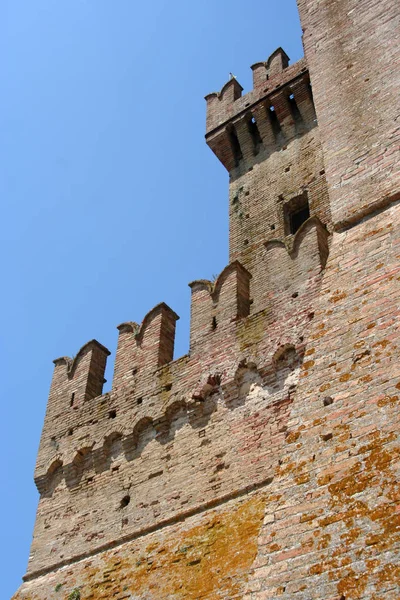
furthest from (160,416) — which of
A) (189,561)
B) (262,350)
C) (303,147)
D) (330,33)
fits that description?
(303,147)

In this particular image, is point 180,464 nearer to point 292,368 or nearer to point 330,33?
point 292,368

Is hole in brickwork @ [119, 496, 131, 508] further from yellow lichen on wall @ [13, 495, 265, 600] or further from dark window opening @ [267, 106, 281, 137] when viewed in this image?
→ dark window opening @ [267, 106, 281, 137]

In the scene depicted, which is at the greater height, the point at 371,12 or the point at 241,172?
the point at 241,172

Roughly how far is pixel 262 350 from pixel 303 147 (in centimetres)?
570

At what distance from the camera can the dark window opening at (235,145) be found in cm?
1454

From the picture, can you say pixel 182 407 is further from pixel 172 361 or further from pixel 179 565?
pixel 179 565


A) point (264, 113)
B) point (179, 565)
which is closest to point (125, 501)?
point (179, 565)

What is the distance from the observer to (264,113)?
48.2 ft

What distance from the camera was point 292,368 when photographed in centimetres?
841

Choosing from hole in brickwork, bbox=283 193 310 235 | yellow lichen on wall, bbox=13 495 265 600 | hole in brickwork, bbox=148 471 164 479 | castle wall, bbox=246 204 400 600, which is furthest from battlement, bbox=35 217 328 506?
castle wall, bbox=246 204 400 600

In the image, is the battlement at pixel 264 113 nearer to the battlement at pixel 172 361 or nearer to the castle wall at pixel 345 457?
the battlement at pixel 172 361

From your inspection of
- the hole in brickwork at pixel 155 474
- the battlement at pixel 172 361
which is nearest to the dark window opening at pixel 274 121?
the battlement at pixel 172 361

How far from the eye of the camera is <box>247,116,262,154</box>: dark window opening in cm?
1442

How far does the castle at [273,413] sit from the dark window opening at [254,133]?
192cm
